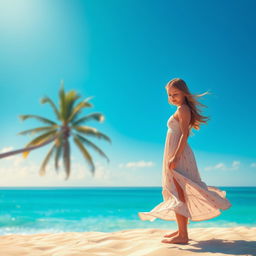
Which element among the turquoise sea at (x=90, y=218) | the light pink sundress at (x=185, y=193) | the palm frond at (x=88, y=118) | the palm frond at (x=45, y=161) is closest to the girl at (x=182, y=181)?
the light pink sundress at (x=185, y=193)

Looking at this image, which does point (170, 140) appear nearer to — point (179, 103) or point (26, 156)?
point (179, 103)

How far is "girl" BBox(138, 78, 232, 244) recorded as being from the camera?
369cm

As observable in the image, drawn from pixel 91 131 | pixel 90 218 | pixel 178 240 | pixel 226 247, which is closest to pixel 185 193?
pixel 178 240

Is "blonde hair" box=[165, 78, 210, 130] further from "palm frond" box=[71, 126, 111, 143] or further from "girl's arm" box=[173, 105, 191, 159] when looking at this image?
"palm frond" box=[71, 126, 111, 143]

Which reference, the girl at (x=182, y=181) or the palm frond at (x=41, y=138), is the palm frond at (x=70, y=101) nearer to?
the palm frond at (x=41, y=138)

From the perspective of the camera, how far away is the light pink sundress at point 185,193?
365 cm

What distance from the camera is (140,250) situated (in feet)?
11.1

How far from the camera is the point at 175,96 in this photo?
13.5ft

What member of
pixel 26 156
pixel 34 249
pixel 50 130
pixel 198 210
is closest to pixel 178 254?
pixel 198 210

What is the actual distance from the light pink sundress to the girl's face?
0.93ft

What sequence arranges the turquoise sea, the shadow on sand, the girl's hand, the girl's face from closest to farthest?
the shadow on sand, the girl's hand, the girl's face, the turquoise sea

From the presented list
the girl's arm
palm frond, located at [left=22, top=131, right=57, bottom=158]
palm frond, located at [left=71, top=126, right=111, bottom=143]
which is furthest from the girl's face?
palm frond, located at [left=22, top=131, right=57, bottom=158]

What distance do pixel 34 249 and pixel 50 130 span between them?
1469 centimetres

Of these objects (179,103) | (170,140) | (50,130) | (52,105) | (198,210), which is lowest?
(198,210)
